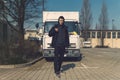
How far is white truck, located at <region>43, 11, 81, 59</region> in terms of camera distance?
73.1 ft

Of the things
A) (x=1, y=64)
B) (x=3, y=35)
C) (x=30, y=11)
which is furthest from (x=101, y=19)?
(x=1, y=64)

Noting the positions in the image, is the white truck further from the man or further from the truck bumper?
the man

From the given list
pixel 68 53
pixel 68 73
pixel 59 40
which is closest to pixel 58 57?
pixel 59 40

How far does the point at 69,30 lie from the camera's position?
22797 mm

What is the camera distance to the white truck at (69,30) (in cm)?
2228

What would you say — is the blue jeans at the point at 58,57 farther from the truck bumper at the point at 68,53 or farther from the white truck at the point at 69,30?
the truck bumper at the point at 68,53

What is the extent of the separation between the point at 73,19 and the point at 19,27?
8056mm

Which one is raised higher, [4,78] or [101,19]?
[101,19]

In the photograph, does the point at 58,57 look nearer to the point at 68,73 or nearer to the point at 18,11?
the point at 68,73

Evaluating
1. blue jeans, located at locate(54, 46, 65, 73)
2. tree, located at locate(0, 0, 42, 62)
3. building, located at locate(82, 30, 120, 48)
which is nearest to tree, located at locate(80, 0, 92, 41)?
building, located at locate(82, 30, 120, 48)

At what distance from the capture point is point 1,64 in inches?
723

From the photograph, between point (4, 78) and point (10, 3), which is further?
point (10, 3)

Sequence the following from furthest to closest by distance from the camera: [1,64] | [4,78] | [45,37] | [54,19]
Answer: [54,19]
[45,37]
[1,64]
[4,78]

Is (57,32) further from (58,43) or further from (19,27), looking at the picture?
(19,27)
